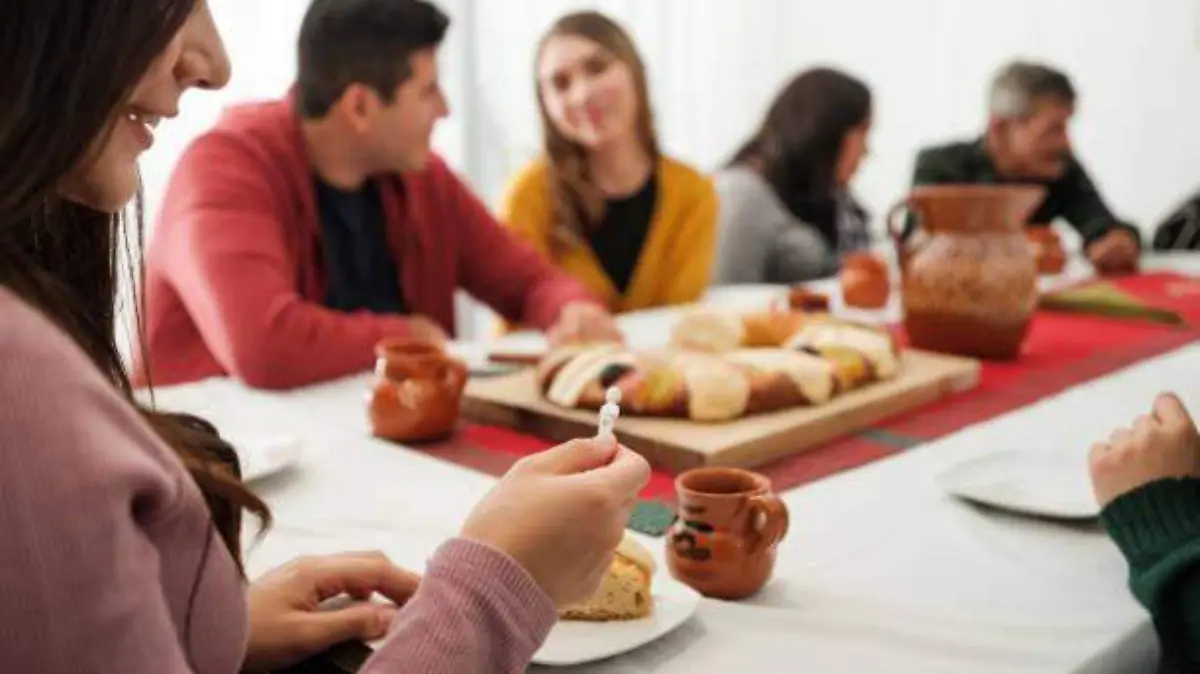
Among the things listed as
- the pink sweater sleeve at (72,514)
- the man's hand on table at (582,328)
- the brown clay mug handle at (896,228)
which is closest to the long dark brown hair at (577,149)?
the man's hand on table at (582,328)

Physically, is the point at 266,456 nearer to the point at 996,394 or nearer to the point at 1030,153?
the point at 996,394

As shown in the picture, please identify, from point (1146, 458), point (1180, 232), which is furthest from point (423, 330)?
point (1180, 232)

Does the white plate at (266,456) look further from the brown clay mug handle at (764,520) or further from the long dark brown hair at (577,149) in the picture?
the long dark brown hair at (577,149)

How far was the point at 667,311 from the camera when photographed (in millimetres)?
2029

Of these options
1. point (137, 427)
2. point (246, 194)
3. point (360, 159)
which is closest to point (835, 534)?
point (137, 427)

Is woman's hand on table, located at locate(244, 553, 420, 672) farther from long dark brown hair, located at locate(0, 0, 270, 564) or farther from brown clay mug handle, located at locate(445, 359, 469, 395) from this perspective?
brown clay mug handle, located at locate(445, 359, 469, 395)

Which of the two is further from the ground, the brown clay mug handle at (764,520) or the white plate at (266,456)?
the brown clay mug handle at (764,520)

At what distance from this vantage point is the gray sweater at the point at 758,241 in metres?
2.91

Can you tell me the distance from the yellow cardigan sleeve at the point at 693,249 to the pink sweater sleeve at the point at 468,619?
64.3 inches

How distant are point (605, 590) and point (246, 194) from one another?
3.63 feet

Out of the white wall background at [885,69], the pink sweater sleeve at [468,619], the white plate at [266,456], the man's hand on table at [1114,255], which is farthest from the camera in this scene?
the white wall background at [885,69]

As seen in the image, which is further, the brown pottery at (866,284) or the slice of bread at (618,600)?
the brown pottery at (866,284)

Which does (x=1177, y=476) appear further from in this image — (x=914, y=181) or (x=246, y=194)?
(x=914, y=181)

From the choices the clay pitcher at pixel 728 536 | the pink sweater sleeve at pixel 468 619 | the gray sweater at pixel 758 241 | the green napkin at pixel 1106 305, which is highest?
the pink sweater sleeve at pixel 468 619
